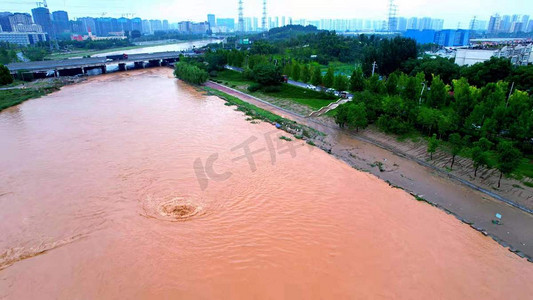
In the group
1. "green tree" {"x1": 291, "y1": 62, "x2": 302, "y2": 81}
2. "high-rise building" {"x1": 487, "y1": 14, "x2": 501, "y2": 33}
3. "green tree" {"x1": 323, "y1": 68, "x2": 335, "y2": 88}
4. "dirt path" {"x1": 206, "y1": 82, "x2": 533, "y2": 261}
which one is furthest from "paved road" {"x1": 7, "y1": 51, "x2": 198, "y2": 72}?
"high-rise building" {"x1": 487, "y1": 14, "x2": 501, "y2": 33}

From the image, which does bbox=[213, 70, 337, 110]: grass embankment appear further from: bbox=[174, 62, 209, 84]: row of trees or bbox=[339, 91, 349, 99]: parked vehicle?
bbox=[174, 62, 209, 84]: row of trees

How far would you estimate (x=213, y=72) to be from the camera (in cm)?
2941

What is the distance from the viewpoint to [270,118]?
16.5 metres

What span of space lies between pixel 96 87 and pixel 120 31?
90.9 meters

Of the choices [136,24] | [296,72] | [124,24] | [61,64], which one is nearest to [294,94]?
[296,72]

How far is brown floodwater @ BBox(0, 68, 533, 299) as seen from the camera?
639cm

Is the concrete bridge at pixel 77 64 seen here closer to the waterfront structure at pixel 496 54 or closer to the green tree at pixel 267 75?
the green tree at pixel 267 75

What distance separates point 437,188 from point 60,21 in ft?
354

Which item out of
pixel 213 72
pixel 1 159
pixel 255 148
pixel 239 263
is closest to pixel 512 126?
pixel 255 148

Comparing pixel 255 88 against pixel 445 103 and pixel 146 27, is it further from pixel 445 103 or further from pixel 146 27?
pixel 146 27

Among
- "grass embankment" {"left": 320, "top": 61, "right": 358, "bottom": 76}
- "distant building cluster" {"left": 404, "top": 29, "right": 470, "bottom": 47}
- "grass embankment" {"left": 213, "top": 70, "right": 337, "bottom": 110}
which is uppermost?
"distant building cluster" {"left": 404, "top": 29, "right": 470, "bottom": 47}

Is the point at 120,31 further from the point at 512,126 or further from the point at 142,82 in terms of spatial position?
the point at 512,126

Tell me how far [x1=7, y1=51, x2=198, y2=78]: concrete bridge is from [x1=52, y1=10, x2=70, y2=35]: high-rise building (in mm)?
66091

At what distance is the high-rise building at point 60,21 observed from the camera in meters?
86.8
